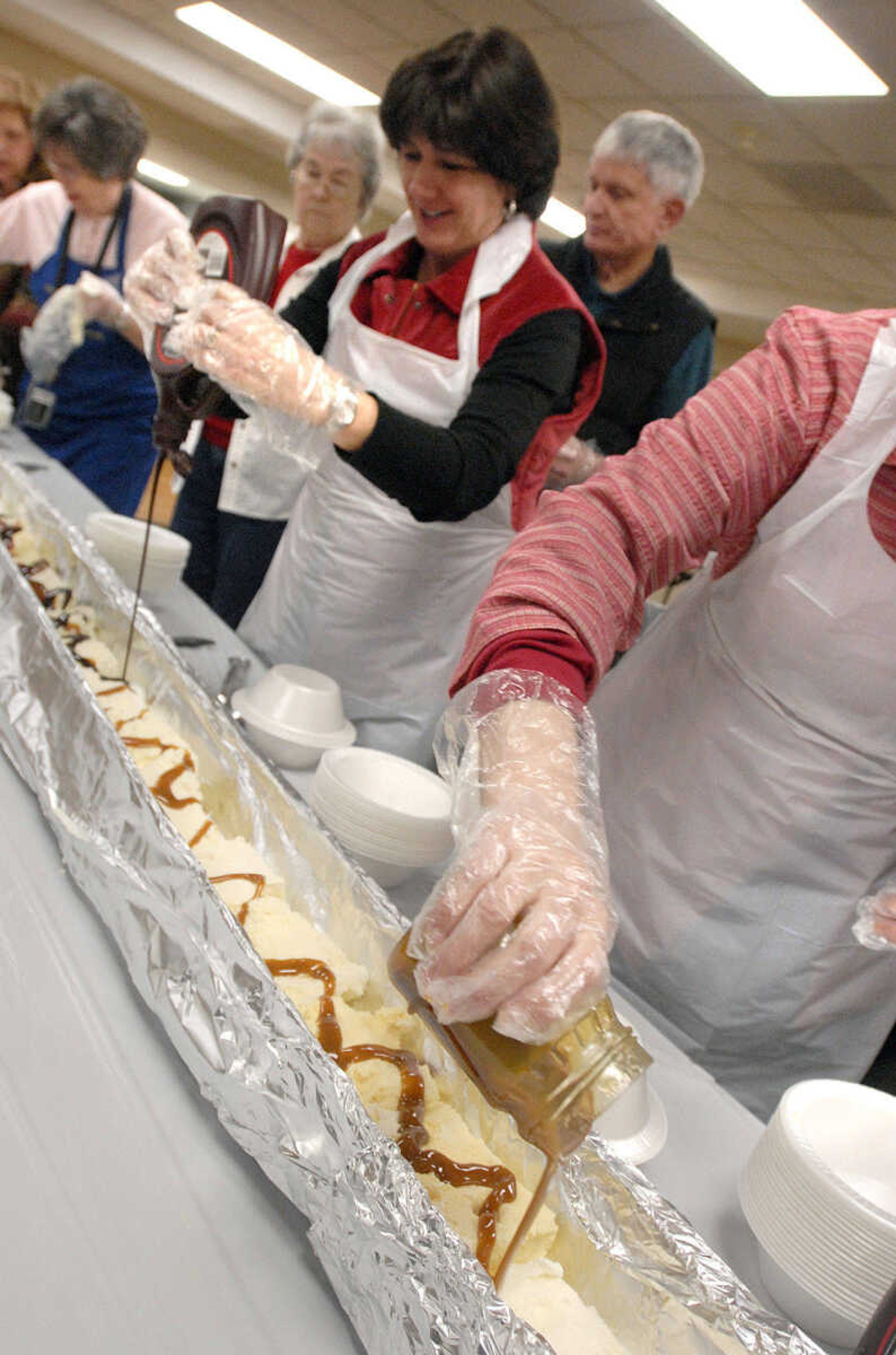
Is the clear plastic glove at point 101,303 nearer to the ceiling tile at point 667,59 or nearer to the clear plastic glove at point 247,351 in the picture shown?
the clear plastic glove at point 247,351

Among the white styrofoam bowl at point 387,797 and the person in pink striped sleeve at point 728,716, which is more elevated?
the person in pink striped sleeve at point 728,716

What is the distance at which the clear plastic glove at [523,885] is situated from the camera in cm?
60

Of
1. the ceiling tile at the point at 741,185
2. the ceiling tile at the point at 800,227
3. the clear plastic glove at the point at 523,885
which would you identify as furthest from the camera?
the ceiling tile at the point at 800,227

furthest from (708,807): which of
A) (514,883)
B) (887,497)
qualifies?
(514,883)

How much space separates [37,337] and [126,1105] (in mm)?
2262

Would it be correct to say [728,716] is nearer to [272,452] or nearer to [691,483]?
[691,483]

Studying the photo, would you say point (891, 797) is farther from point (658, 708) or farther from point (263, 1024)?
point (263, 1024)

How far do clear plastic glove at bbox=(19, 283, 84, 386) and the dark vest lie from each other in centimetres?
123

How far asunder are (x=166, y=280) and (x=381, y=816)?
845mm

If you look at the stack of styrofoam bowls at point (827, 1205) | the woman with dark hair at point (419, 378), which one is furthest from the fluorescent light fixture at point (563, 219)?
the stack of styrofoam bowls at point (827, 1205)

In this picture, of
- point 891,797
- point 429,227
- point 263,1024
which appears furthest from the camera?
point 429,227

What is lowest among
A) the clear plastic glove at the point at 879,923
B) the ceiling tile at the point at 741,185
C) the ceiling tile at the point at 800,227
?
the clear plastic glove at the point at 879,923

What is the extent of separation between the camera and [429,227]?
1.61 meters

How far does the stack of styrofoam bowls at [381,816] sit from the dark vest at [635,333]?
1551mm
